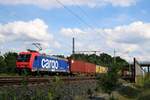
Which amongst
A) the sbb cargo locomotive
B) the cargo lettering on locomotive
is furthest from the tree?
the cargo lettering on locomotive

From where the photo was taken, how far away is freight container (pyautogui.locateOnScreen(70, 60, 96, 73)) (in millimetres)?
62237

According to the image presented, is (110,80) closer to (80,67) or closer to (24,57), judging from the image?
(24,57)

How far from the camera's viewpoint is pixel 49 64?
46875 millimetres

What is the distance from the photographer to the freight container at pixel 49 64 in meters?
43.2

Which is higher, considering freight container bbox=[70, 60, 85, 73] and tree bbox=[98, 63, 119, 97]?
freight container bbox=[70, 60, 85, 73]

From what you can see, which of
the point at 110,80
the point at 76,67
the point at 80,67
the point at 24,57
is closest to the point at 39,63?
the point at 24,57

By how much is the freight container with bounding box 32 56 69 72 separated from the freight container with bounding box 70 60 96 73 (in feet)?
17.2

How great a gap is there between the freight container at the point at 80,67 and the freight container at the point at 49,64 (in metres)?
5.23

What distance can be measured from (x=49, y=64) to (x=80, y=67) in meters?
21.6

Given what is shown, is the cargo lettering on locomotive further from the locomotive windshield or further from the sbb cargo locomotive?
the locomotive windshield

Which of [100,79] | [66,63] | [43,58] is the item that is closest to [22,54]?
[43,58]

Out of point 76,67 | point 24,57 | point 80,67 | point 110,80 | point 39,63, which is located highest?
point 24,57

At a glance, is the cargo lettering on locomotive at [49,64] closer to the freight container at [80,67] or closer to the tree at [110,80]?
the freight container at [80,67]

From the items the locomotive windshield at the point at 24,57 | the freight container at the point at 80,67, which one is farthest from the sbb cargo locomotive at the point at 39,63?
the freight container at the point at 80,67
